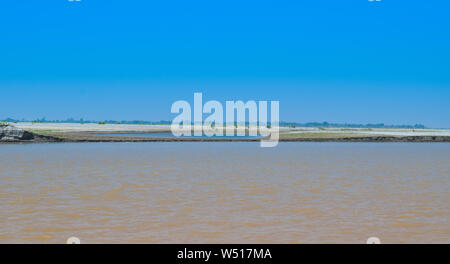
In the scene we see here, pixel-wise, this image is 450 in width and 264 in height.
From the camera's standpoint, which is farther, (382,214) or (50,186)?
(50,186)

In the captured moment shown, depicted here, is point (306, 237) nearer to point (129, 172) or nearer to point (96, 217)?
point (96, 217)

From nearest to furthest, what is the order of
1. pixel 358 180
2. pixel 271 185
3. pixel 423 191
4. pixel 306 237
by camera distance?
pixel 306 237
pixel 423 191
pixel 271 185
pixel 358 180

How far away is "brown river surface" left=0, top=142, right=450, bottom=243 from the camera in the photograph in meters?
9.05

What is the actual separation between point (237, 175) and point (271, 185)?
3271 millimetres

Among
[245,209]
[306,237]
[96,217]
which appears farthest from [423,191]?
[96,217]

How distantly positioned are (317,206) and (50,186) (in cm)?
871

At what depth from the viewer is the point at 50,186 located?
1522cm

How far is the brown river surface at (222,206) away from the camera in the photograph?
905 cm

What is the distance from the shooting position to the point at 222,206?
1197cm

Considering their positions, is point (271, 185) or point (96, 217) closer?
point (96, 217)

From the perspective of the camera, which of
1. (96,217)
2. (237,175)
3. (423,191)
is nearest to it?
(96,217)

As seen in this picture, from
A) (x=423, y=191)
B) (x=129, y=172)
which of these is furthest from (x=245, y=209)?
(x=129, y=172)
